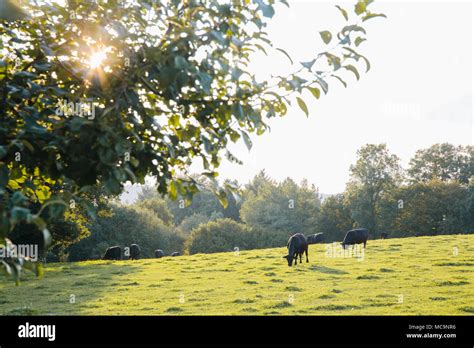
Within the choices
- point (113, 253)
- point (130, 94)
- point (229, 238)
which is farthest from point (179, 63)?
point (229, 238)

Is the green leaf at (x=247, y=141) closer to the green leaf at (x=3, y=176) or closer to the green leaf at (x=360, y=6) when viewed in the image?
the green leaf at (x=360, y=6)

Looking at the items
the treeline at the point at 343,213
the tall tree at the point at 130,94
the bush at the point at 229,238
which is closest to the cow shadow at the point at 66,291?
the tall tree at the point at 130,94

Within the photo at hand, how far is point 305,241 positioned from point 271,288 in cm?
834

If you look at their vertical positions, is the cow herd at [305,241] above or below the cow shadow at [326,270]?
above

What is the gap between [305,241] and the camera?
97.0 ft

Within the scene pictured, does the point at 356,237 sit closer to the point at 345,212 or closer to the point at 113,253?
the point at 113,253

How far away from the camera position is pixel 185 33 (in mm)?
4719

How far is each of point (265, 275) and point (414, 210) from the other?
55.6m

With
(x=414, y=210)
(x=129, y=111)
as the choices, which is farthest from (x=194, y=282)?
(x=414, y=210)

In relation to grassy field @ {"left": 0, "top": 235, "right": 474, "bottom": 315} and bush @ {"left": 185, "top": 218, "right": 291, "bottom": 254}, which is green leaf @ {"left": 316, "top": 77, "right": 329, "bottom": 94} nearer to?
grassy field @ {"left": 0, "top": 235, "right": 474, "bottom": 315}

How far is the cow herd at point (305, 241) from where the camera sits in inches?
1147

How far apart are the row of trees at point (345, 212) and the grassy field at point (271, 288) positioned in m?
37.9
